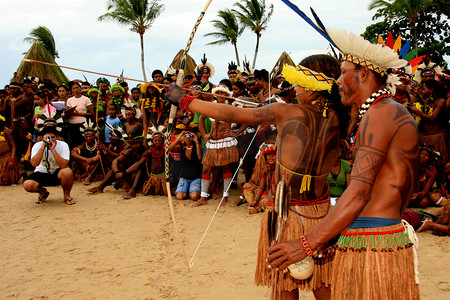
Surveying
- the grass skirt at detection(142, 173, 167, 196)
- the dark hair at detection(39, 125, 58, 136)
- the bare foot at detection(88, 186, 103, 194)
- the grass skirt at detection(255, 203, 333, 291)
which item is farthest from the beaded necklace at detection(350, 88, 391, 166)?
the bare foot at detection(88, 186, 103, 194)

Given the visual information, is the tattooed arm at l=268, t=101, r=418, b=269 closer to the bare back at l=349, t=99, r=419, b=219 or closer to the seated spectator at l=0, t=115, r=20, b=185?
the bare back at l=349, t=99, r=419, b=219

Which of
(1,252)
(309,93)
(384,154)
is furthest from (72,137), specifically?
(384,154)

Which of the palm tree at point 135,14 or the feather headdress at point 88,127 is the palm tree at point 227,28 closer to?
the palm tree at point 135,14

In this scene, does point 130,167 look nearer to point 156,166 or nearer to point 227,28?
point 156,166

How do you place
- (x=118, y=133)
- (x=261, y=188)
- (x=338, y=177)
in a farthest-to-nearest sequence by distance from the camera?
(x=118, y=133) < (x=261, y=188) < (x=338, y=177)

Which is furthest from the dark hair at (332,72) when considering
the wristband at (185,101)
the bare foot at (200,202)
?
the bare foot at (200,202)

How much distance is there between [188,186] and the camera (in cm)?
741

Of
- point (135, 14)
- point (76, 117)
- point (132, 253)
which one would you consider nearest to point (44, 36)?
point (135, 14)

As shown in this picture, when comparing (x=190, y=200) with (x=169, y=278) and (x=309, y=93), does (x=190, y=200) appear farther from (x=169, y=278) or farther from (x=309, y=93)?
(x=309, y=93)

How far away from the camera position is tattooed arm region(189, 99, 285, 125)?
7.32ft

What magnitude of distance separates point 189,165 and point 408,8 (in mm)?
19164

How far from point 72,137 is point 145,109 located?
2384mm

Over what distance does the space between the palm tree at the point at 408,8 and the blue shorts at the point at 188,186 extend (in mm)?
18233

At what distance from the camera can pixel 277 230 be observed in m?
2.29
